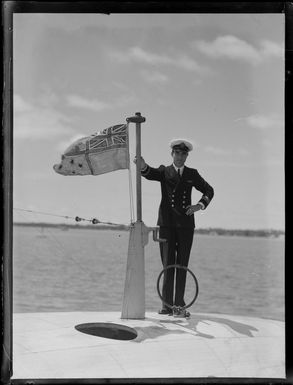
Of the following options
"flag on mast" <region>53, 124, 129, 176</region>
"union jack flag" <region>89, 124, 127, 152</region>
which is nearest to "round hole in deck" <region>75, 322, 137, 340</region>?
"flag on mast" <region>53, 124, 129, 176</region>

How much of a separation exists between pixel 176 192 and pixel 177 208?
0.13 m

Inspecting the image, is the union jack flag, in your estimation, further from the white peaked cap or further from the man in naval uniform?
the white peaked cap

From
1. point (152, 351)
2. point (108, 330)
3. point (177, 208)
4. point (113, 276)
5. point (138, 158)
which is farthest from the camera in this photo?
point (113, 276)

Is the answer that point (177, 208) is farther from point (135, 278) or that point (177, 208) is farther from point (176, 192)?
point (135, 278)

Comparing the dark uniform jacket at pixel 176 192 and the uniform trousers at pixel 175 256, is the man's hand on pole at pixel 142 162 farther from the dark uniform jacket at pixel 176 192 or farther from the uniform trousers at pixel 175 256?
the uniform trousers at pixel 175 256

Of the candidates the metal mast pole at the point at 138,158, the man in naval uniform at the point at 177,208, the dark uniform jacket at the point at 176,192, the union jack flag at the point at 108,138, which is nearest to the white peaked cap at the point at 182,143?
the man in naval uniform at the point at 177,208

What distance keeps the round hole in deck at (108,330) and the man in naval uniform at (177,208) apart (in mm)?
501

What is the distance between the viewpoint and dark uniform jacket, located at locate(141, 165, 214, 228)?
5.18m

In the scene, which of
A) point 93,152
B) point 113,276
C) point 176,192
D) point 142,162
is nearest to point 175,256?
point 176,192

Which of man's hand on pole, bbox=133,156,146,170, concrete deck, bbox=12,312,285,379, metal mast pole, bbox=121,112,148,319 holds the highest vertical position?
man's hand on pole, bbox=133,156,146,170

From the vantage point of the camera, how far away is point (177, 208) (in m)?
5.21

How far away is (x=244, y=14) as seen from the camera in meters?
4.26

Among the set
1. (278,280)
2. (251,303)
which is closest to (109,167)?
(278,280)

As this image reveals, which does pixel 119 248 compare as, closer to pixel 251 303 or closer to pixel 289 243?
pixel 289 243
